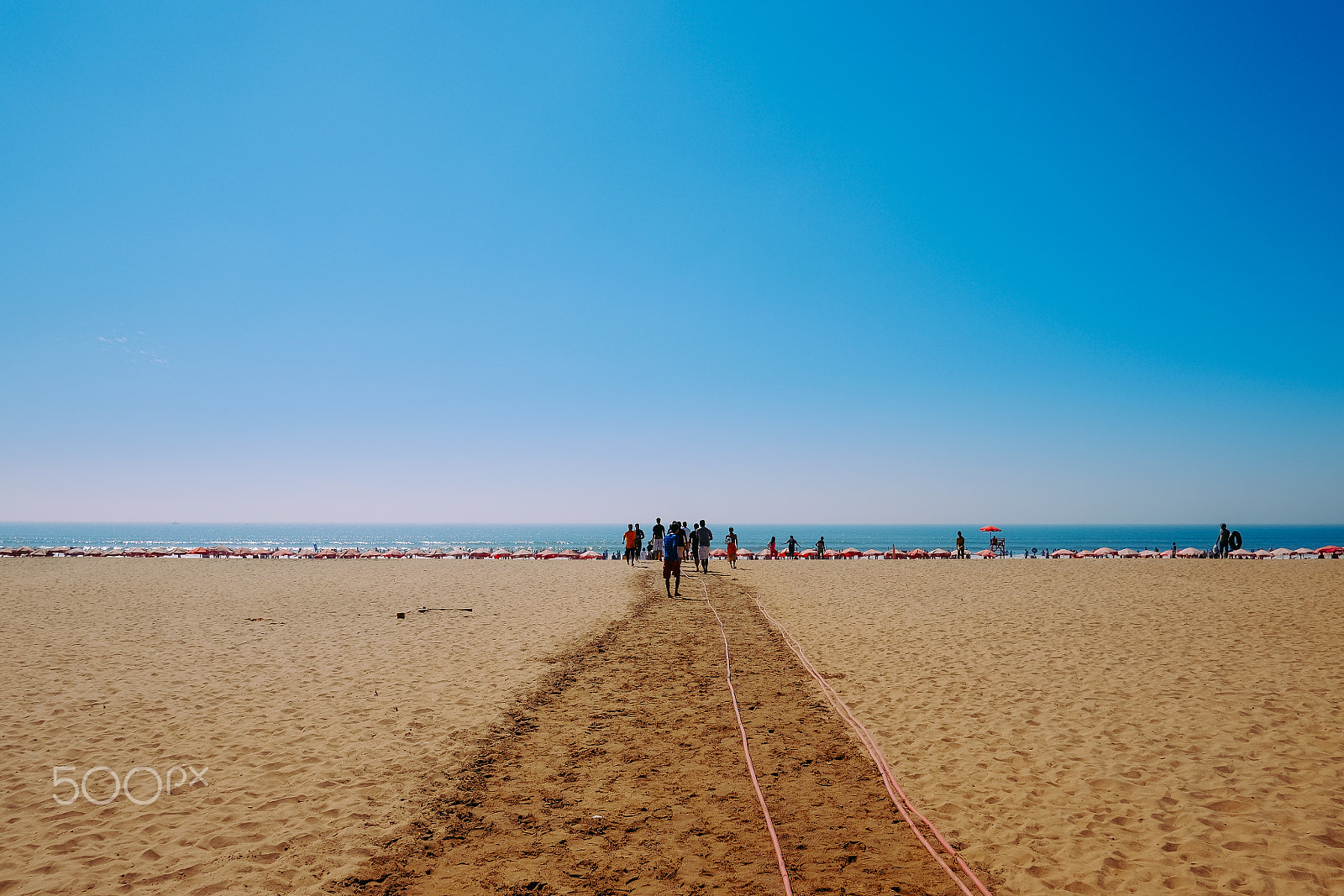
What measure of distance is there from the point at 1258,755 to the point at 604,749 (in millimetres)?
6689

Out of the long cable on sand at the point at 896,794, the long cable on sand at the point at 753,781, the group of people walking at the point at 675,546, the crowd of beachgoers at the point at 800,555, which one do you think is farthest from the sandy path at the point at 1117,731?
the crowd of beachgoers at the point at 800,555

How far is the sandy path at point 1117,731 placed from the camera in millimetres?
4434

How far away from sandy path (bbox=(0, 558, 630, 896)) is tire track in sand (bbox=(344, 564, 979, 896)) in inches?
21.1

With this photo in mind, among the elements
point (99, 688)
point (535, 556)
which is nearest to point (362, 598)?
point (99, 688)

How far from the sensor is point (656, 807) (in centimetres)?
Answer: 524

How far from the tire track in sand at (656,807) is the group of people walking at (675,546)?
9.61 m

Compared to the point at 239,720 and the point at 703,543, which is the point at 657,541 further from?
the point at 239,720

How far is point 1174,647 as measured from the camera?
10.9 meters

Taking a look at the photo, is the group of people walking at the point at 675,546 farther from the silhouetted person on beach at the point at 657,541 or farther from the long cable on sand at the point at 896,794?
the long cable on sand at the point at 896,794

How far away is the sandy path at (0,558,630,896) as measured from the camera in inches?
176

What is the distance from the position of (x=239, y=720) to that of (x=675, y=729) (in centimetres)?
534

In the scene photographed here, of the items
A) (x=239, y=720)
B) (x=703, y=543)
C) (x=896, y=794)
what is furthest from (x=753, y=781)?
(x=703, y=543)

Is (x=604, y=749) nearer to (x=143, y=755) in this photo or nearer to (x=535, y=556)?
(x=143, y=755)

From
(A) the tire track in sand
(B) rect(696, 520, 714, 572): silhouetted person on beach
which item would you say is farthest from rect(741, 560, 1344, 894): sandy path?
(B) rect(696, 520, 714, 572): silhouetted person on beach
